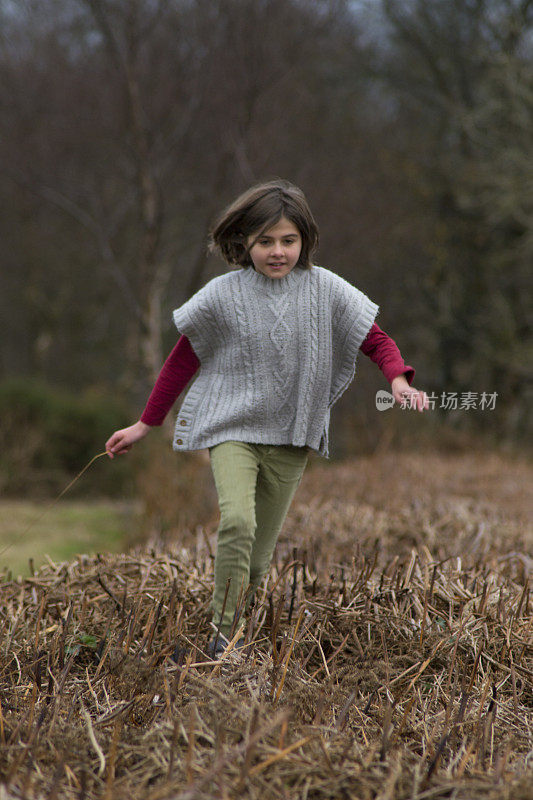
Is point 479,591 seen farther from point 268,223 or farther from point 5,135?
point 5,135

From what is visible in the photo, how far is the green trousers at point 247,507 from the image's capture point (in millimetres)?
2791

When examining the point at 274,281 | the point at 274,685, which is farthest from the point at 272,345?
the point at 274,685

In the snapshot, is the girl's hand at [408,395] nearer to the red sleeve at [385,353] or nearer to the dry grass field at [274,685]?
the red sleeve at [385,353]

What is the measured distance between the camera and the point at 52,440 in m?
11.4

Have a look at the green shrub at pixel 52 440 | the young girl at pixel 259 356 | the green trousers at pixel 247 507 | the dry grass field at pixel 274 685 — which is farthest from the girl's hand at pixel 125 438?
the green shrub at pixel 52 440

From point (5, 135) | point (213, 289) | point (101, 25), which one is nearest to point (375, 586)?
point (213, 289)

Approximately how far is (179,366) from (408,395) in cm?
87

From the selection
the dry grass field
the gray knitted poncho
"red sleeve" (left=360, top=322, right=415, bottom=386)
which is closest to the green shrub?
the dry grass field

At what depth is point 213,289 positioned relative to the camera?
9.70 feet

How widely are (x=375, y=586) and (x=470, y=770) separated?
1.14m

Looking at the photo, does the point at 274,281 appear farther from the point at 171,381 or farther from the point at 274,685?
the point at 274,685

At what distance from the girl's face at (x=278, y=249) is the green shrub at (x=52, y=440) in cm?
824

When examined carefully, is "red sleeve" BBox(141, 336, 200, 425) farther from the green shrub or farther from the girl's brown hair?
the green shrub

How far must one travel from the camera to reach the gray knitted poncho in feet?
9.51
